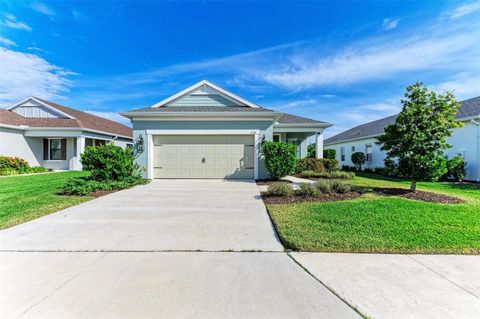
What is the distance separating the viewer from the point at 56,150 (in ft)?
56.6

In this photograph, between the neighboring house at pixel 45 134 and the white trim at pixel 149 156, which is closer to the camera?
the white trim at pixel 149 156

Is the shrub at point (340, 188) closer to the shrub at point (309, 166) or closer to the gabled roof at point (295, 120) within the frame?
the shrub at point (309, 166)

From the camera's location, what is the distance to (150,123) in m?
11.4

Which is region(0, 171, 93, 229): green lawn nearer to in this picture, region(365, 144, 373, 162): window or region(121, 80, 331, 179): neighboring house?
region(121, 80, 331, 179): neighboring house

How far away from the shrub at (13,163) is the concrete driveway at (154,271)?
43.9 feet

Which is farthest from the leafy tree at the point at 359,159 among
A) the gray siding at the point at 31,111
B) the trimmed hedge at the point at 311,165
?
the gray siding at the point at 31,111

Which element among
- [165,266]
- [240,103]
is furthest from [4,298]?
[240,103]

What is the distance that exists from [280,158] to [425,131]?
17.3 ft

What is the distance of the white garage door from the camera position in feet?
37.9

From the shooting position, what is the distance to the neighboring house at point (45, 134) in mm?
15812

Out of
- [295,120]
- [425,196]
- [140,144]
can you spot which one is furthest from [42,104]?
[425,196]

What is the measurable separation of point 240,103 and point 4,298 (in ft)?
37.5

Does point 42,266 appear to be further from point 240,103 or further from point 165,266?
point 240,103

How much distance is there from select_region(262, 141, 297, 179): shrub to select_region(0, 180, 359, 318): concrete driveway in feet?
16.6
